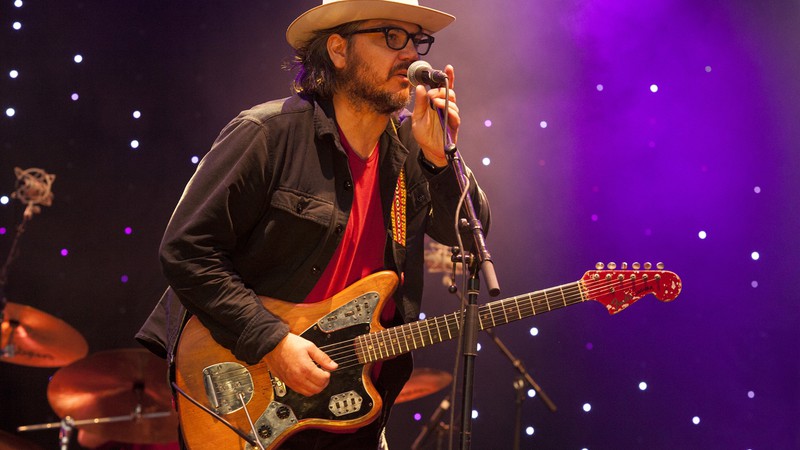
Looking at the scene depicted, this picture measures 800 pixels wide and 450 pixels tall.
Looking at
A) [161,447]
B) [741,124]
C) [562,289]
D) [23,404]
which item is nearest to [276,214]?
[562,289]

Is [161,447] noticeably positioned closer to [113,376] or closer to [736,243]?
[113,376]

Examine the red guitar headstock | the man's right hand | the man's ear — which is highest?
the man's ear

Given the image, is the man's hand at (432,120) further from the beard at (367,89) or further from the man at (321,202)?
the beard at (367,89)

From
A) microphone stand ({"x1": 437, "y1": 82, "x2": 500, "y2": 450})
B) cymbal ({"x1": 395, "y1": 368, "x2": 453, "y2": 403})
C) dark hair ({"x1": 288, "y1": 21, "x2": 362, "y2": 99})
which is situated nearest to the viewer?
microphone stand ({"x1": 437, "y1": 82, "x2": 500, "y2": 450})

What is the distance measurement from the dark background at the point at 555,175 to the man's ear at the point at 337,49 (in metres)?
2.38

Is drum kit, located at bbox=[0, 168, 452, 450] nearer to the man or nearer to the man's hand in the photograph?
the man

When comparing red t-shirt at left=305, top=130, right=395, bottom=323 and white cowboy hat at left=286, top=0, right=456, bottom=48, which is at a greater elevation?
white cowboy hat at left=286, top=0, right=456, bottom=48

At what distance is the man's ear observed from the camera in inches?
137

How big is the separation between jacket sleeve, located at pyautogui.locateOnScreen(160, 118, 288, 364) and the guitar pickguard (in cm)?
19

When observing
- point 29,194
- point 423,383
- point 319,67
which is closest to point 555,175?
point 423,383

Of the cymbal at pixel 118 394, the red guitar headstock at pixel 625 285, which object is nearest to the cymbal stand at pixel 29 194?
the cymbal at pixel 118 394

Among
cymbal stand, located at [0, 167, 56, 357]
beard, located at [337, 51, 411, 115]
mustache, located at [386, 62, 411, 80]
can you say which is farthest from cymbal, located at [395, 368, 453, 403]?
cymbal stand, located at [0, 167, 56, 357]

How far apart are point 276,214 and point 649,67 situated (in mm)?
3828

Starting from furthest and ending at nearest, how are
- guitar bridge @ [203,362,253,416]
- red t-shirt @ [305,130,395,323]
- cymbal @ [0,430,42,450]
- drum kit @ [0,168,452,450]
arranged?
drum kit @ [0,168,452,450], cymbal @ [0,430,42,450], red t-shirt @ [305,130,395,323], guitar bridge @ [203,362,253,416]
